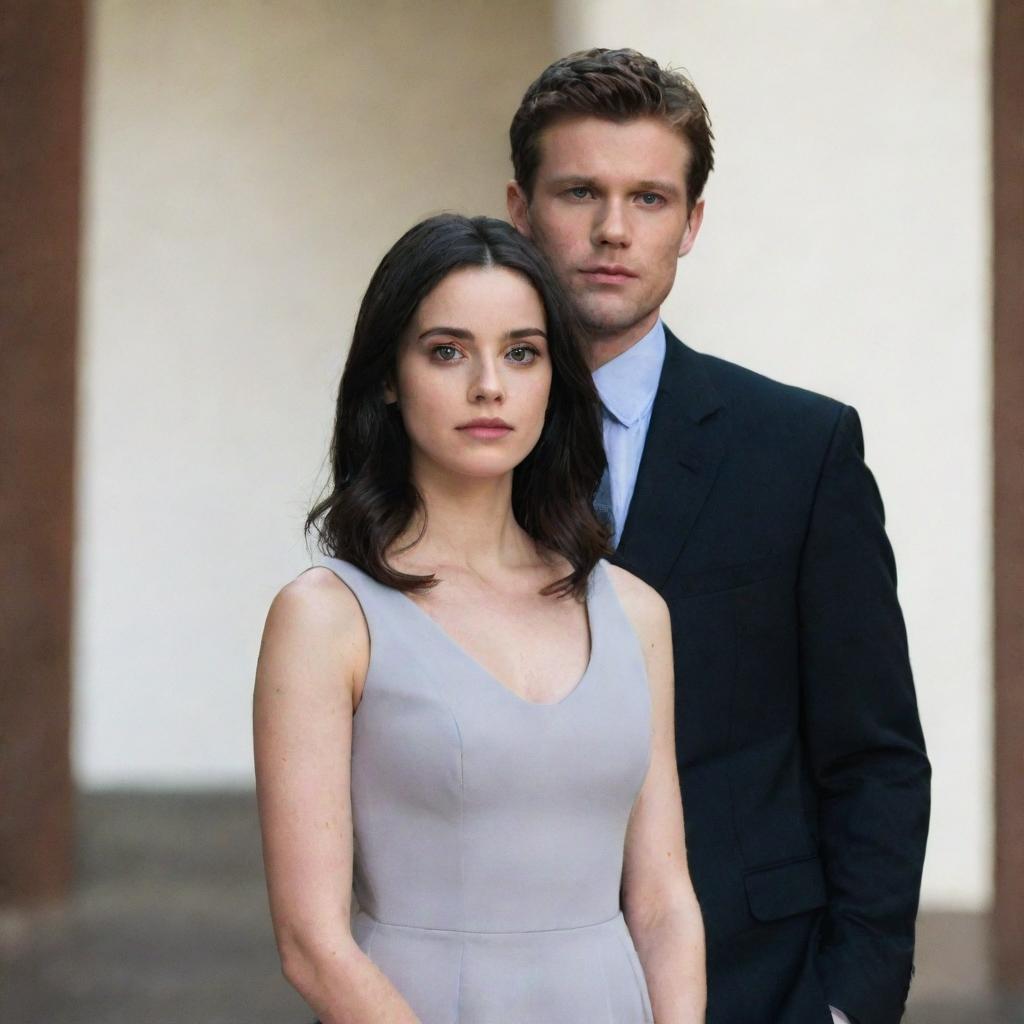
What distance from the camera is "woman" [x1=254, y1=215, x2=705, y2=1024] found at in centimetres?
198

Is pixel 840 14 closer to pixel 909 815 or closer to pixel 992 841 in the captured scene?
pixel 992 841

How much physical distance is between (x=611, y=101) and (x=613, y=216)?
161 mm

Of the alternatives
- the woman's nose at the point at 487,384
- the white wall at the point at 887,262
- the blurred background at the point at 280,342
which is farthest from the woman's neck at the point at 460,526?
the white wall at the point at 887,262

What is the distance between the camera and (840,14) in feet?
14.9

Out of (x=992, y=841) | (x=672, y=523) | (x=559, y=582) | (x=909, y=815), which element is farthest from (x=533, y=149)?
(x=992, y=841)

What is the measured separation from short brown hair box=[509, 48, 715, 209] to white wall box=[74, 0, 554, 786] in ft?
9.55

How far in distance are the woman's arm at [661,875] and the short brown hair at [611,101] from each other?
2.31 ft

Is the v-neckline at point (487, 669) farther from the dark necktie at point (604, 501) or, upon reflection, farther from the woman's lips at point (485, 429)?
the dark necktie at point (604, 501)

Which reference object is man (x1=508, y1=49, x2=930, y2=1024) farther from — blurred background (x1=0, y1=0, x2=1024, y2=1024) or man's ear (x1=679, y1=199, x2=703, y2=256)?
blurred background (x1=0, y1=0, x2=1024, y2=1024)

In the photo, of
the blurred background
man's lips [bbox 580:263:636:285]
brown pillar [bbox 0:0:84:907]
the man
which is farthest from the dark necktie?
brown pillar [bbox 0:0:84:907]

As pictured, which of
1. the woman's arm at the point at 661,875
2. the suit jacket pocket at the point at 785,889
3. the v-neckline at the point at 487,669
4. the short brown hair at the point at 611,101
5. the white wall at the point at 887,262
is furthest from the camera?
the white wall at the point at 887,262

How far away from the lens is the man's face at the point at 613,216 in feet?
8.18

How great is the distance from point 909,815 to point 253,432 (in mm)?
3331

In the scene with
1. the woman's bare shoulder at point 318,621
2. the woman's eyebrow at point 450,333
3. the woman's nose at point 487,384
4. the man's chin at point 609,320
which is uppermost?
the man's chin at point 609,320
